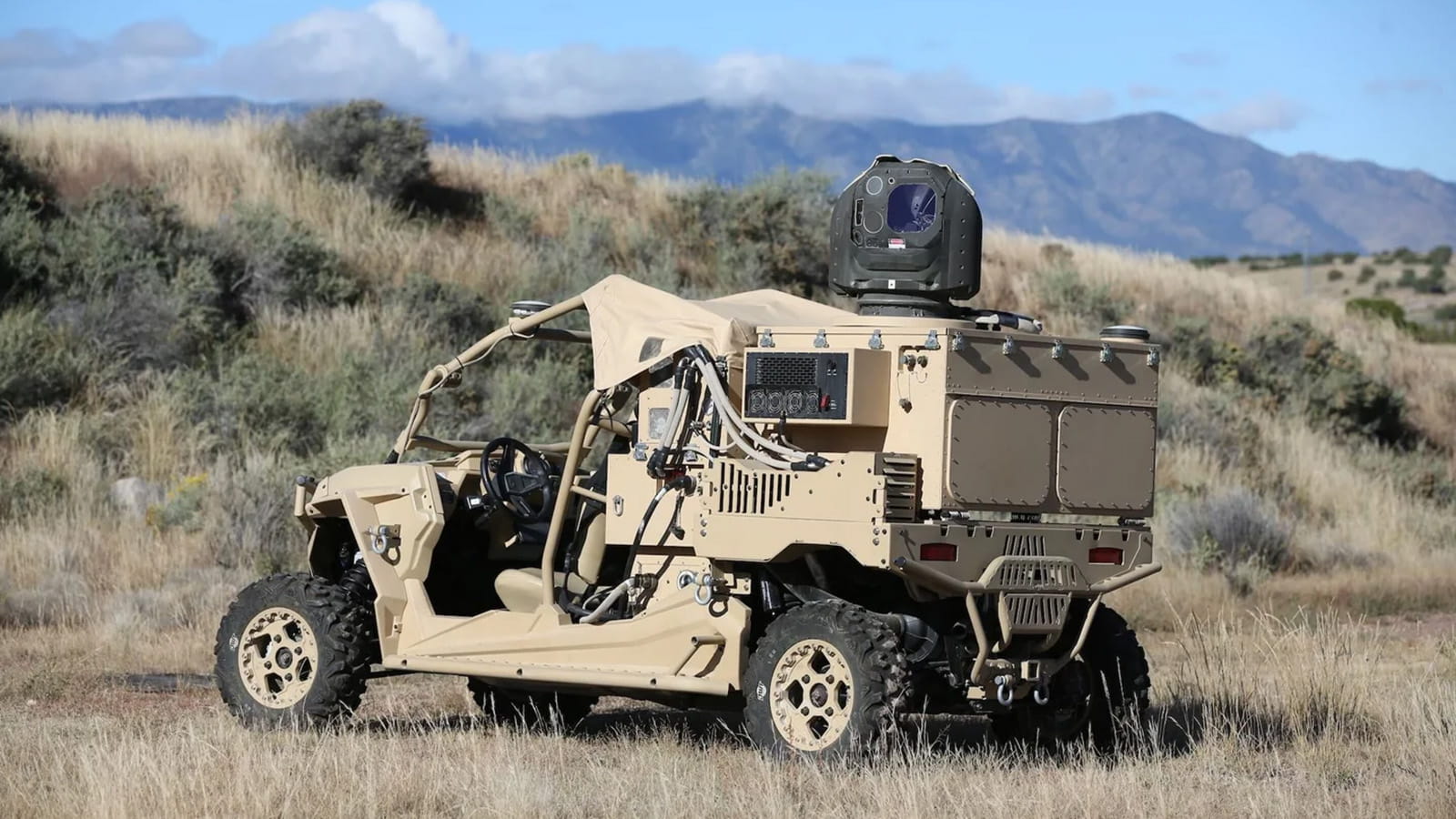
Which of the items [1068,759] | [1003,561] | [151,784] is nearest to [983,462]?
[1003,561]

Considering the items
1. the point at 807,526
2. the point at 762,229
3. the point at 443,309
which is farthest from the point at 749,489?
the point at 762,229

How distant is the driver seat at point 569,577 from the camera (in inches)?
386

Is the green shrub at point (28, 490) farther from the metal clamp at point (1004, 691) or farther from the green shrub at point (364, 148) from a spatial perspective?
the metal clamp at point (1004, 691)

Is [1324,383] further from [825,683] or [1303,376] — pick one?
[825,683]

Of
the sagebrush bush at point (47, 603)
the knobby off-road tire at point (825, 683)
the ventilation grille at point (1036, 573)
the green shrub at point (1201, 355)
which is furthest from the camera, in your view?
the green shrub at point (1201, 355)

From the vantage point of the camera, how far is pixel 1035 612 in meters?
8.87

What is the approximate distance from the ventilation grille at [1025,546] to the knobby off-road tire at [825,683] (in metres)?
0.77

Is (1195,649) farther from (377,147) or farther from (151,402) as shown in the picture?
(377,147)

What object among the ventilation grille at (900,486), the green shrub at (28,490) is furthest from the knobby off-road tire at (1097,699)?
the green shrub at (28,490)

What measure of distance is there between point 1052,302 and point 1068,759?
20.9m

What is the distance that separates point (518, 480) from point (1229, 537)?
35.4ft

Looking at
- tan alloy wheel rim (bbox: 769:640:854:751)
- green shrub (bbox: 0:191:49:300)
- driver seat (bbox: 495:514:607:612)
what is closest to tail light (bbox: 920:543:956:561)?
tan alloy wheel rim (bbox: 769:640:854:751)

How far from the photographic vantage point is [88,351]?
2025 centimetres

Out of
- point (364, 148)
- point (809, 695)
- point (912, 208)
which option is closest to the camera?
point (809, 695)
